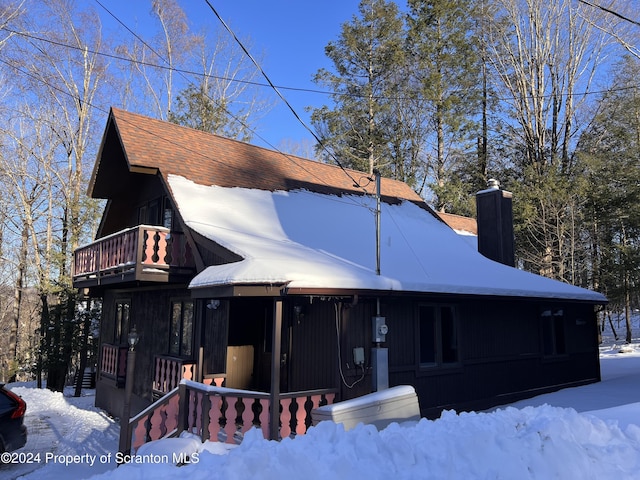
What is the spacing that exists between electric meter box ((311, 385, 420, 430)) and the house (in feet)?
3.00

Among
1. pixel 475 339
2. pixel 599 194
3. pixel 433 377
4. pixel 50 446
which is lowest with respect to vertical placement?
pixel 50 446

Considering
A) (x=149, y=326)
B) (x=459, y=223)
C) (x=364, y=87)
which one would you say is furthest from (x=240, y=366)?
(x=364, y=87)

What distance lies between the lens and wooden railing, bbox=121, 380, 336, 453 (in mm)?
7172

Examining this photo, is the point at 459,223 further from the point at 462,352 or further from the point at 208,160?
the point at 208,160

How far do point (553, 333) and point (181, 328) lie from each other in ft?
32.6

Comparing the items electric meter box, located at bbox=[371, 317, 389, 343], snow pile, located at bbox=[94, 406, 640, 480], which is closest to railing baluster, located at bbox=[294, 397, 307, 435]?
electric meter box, located at bbox=[371, 317, 389, 343]

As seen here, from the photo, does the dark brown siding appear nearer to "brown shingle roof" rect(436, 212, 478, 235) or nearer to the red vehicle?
the red vehicle

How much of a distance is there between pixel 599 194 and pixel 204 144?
2183cm

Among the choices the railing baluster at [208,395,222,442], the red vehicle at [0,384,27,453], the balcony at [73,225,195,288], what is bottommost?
the red vehicle at [0,384,27,453]

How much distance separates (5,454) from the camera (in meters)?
8.25

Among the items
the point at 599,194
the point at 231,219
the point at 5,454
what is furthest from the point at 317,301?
the point at 599,194

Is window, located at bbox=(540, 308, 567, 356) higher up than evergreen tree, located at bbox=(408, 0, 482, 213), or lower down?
lower down

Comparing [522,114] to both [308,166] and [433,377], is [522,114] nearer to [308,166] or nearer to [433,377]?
[308,166]

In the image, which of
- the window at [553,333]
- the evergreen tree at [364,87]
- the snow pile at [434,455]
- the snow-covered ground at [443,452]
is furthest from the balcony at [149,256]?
the evergreen tree at [364,87]
